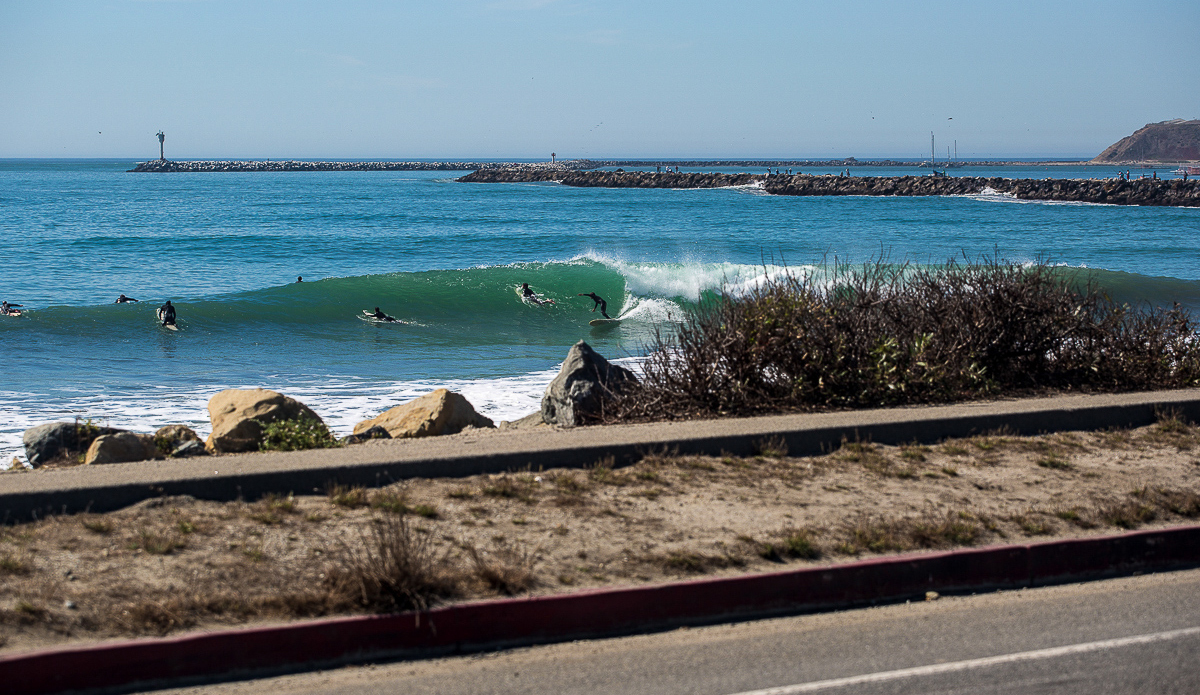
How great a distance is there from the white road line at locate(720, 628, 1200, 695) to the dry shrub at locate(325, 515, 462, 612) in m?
1.65

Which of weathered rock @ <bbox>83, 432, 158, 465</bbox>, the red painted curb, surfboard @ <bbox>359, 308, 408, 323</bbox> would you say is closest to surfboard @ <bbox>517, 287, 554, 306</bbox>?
surfboard @ <bbox>359, 308, 408, 323</bbox>

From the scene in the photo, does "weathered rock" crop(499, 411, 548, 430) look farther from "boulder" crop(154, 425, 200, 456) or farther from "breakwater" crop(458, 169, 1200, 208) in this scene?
"breakwater" crop(458, 169, 1200, 208)

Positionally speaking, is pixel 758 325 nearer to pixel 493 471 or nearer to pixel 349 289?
pixel 493 471

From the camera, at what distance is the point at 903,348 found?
371 inches

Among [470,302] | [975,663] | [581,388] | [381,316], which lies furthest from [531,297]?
[975,663]

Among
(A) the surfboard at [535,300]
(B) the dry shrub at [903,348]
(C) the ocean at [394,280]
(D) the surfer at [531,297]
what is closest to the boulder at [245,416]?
(C) the ocean at [394,280]

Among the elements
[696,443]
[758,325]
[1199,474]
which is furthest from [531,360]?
[1199,474]

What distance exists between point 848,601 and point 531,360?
12348 millimetres

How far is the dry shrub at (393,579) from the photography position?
4.62 m

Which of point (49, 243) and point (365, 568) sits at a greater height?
point (49, 243)

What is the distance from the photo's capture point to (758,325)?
8.84 metres

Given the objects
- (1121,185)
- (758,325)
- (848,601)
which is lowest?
(848,601)

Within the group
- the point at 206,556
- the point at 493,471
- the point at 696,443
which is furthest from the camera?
the point at 696,443

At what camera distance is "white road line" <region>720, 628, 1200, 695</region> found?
421 centimetres
